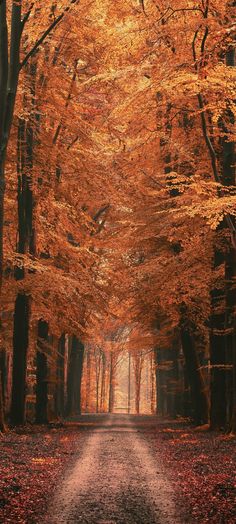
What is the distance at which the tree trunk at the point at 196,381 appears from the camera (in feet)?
78.0

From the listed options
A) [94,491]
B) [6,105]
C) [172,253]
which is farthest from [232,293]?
[94,491]

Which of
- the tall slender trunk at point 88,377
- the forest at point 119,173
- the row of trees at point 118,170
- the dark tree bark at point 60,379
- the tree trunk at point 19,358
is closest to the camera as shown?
the forest at point 119,173

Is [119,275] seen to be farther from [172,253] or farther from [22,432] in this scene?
[22,432]

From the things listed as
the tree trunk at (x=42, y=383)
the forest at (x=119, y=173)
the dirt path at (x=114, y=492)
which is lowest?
the dirt path at (x=114, y=492)

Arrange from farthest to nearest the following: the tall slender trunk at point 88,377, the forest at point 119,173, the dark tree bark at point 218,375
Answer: the tall slender trunk at point 88,377 → the dark tree bark at point 218,375 → the forest at point 119,173

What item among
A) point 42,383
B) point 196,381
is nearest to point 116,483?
point 42,383

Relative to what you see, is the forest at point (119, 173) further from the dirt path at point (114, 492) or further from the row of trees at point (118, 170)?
the dirt path at point (114, 492)

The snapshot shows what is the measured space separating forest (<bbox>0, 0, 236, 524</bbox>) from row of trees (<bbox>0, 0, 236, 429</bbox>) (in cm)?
6

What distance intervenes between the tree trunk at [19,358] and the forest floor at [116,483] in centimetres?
403

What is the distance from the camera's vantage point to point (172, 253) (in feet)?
77.9

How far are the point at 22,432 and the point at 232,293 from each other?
23.6ft

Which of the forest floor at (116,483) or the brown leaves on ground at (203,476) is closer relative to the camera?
the forest floor at (116,483)

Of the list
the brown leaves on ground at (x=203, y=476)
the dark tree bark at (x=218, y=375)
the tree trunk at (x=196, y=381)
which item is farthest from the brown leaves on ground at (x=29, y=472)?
the tree trunk at (x=196, y=381)

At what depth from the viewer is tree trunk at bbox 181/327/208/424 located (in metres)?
23.8
